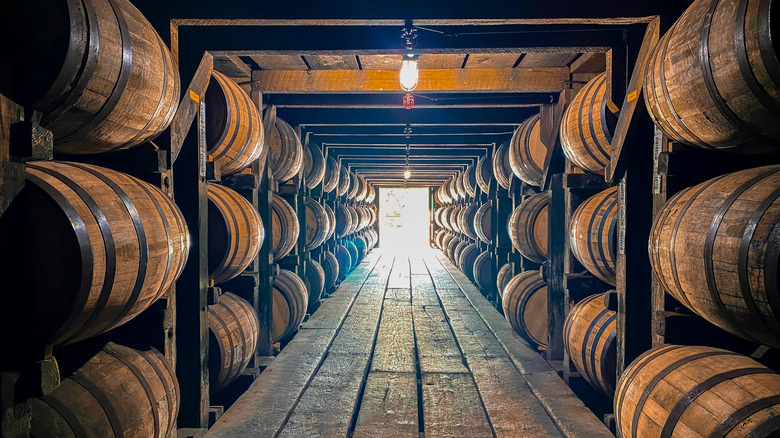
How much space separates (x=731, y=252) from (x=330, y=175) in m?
8.77

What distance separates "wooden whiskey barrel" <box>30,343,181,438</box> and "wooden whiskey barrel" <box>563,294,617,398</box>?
9.41 ft

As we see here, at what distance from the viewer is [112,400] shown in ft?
7.65

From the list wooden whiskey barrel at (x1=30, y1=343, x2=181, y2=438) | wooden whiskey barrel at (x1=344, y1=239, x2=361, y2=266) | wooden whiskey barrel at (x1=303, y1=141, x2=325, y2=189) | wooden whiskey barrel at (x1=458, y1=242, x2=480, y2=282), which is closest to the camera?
wooden whiskey barrel at (x1=30, y1=343, x2=181, y2=438)

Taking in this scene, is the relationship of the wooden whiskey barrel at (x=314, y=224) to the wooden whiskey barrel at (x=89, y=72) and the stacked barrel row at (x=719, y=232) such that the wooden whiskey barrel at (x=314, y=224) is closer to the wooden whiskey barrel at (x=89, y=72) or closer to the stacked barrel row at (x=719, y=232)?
the wooden whiskey barrel at (x=89, y=72)

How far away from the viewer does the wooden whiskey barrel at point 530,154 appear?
597cm

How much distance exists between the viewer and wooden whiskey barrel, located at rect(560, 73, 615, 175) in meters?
3.90

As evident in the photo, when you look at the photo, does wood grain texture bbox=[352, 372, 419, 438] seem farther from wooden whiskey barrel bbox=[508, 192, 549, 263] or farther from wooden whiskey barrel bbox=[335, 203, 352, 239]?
wooden whiskey barrel bbox=[335, 203, 352, 239]

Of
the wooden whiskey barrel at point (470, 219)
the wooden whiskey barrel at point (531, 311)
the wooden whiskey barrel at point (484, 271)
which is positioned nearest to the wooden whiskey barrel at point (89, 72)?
the wooden whiskey barrel at point (531, 311)

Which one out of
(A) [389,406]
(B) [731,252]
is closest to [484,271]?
(A) [389,406]

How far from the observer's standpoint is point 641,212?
3498 millimetres

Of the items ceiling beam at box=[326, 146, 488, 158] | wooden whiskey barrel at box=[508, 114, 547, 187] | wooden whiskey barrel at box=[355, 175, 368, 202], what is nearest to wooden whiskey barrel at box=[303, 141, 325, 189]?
ceiling beam at box=[326, 146, 488, 158]

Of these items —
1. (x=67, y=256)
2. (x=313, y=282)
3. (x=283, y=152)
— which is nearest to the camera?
(x=67, y=256)

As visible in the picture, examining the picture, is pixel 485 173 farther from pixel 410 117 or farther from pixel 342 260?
pixel 342 260

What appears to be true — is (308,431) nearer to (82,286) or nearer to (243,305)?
(243,305)
